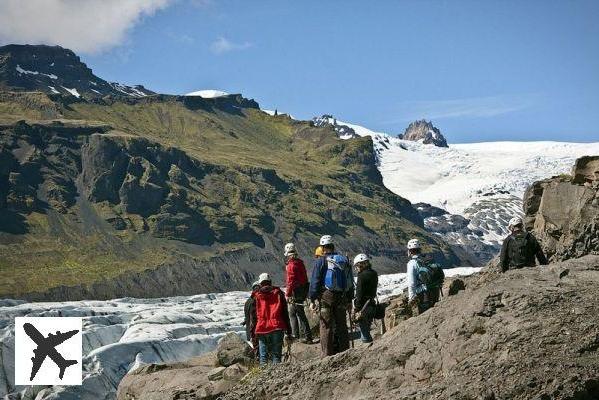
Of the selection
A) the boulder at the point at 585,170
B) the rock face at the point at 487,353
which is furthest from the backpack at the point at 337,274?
the boulder at the point at 585,170

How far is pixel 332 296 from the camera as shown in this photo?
1864cm

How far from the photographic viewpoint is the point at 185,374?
70.9ft

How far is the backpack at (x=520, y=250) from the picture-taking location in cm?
1914

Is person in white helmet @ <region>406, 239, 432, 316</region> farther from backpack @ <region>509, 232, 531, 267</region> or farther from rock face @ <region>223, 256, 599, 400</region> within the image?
rock face @ <region>223, 256, 599, 400</region>

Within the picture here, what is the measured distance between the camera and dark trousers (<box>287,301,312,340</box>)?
25125mm

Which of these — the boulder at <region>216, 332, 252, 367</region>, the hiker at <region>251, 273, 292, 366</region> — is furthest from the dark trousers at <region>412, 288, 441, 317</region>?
the boulder at <region>216, 332, 252, 367</region>

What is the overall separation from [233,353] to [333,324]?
A: 552 centimetres

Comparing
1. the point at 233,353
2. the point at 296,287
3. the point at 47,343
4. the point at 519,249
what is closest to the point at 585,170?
the point at 519,249

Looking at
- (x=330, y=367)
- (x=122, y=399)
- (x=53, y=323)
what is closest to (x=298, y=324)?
(x=122, y=399)

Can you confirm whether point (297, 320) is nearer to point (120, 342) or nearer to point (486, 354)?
point (486, 354)

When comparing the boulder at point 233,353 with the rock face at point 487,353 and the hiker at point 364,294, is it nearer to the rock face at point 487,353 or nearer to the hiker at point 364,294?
the hiker at point 364,294

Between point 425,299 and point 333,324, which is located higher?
point 425,299

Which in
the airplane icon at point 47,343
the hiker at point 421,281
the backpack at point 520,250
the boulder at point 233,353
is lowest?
the airplane icon at point 47,343

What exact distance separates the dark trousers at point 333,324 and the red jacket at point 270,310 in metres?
1.27
